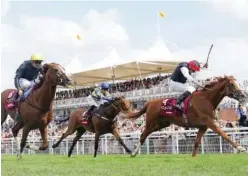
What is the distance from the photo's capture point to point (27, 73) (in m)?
11.8

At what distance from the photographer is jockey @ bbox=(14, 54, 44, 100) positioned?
11.5 m

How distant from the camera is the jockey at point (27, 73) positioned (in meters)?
11.5

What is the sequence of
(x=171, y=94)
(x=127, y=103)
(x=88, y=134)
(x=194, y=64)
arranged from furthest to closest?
(x=171, y=94) < (x=88, y=134) < (x=127, y=103) < (x=194, y=64)

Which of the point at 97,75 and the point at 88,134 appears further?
the point at 97,75

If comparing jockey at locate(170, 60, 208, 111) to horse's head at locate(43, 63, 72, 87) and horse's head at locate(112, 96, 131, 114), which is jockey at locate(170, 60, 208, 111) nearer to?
horse's head at locate(112, 96, 131, 114)

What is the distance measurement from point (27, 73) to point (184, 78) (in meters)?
3.85

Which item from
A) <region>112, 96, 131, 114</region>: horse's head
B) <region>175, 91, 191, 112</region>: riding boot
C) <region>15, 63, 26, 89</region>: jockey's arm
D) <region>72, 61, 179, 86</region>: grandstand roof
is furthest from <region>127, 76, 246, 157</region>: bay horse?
<region>72, 61, 179, 86</region>: grandstand roof

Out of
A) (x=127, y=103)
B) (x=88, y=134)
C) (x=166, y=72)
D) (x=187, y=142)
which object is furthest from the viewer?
(x=166, y=72)

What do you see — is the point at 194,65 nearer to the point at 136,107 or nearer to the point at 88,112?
the point at 88,112

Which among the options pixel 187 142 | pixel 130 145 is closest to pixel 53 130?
pixel 130 145

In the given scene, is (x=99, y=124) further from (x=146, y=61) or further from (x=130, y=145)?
(x=146, y=61)

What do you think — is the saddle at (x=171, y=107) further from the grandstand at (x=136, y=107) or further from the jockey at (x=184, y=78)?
the grandstand at (x=136, y=107)

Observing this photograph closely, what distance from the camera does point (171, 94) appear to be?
23250mm

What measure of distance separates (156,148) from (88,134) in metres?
4.83
